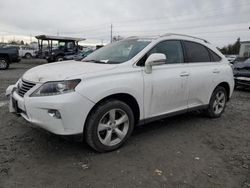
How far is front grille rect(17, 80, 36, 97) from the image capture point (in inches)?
135

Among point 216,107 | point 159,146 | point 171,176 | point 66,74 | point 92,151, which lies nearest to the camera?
point 171,176

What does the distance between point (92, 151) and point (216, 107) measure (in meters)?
3.10

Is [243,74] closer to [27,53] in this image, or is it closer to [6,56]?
[6,56]

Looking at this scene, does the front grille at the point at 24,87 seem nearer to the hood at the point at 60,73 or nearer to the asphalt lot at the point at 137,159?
the hood at the point at 60,73

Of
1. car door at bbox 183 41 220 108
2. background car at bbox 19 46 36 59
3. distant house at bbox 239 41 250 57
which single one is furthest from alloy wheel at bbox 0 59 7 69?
distant house at bbox 239 41 250 57

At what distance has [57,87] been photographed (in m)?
Answer: 3.18

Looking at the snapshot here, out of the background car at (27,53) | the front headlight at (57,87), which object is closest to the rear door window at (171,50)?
the front headlight at (57,87)

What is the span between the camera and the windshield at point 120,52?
157 inches

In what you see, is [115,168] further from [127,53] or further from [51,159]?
[127,53]

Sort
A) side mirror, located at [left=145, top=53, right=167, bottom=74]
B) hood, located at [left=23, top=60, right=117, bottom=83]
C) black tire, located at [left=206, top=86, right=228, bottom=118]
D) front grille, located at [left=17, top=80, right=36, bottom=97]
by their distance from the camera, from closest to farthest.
Result: 1. hood, located at [left=23, top=60, right=117, bottom=83]
2. front grille, located at [left=17, top=80, right=36, bottom=97]
3. side mirror, located at [left=145, top=53, right=167, bottom=74]
4. black tire, located at [left=206, top=86, right=228, bottom=118]

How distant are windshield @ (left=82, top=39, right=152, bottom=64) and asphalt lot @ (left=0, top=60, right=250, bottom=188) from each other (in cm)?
133

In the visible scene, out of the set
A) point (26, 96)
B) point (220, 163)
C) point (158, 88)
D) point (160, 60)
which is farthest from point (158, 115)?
point (26, 96)

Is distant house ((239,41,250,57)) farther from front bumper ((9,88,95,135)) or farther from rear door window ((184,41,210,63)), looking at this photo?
front bumper ((9,88,95,135))

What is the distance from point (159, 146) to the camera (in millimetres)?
3930
